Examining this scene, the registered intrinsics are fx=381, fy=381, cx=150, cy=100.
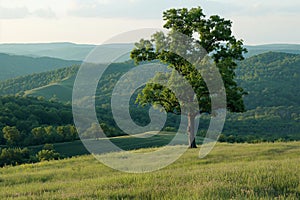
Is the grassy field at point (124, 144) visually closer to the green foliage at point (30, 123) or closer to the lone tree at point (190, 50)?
the green foliage at point (30, 123)

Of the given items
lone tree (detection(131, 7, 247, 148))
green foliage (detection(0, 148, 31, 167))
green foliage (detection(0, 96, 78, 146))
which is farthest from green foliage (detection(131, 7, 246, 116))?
green foliage (detection(0, 96, 78, 146))

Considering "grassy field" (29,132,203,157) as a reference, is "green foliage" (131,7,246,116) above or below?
above

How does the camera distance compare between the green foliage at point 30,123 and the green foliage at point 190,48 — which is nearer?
the green foliage at point 190,48

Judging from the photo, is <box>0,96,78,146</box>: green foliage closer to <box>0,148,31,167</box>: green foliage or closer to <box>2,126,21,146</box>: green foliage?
<box>2,126,21,146</box>: green foliage

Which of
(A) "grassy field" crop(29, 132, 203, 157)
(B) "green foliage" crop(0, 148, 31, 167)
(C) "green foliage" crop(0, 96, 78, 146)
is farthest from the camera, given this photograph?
(C) "green foliage" crop(0, 96, 78, 146)

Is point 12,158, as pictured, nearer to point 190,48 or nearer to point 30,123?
point 190,48

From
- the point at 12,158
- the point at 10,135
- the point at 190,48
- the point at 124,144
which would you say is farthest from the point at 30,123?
the point at 190,48

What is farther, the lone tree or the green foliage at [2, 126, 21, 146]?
the green foliage at [2, 126, 21, 146]

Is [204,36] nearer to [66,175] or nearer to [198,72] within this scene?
[198,72]

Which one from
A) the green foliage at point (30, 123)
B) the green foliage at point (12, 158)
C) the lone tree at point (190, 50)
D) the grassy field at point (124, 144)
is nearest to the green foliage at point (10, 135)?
the green foliage at point (30, 123)

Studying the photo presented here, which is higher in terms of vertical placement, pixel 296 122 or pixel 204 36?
pixel 204 36

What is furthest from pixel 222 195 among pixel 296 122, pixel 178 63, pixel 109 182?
pixel 296 122

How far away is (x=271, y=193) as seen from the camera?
994 centimetres

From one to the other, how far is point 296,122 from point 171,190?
19060 centimetres
